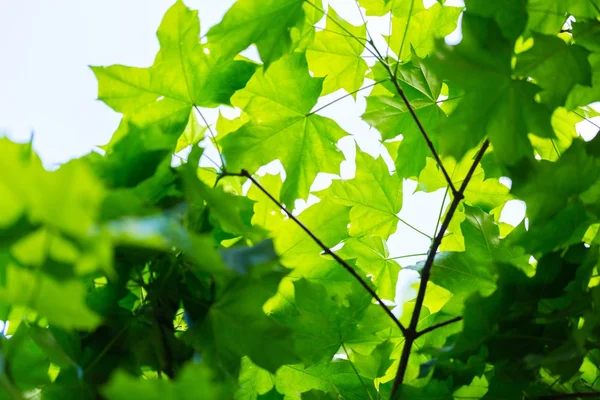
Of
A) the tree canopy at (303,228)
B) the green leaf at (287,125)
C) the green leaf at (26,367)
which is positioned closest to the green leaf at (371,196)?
the tree canopy at (303,228)

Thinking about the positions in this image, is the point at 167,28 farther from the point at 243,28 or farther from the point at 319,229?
the point at 319,229

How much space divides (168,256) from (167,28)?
393 mm

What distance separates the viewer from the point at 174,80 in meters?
0.96

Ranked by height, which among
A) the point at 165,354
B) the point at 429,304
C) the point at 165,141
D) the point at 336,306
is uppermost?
the point at 165,141

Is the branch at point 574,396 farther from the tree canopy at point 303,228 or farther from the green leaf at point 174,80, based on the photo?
the green leaf at point 174,80

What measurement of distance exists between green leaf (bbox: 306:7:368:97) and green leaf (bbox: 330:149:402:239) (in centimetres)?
15

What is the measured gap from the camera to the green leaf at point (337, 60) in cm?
122

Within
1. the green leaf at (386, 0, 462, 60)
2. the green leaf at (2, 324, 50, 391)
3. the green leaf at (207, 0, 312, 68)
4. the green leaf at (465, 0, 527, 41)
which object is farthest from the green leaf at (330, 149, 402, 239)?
the green leaf at (2, 324, 50, 391)

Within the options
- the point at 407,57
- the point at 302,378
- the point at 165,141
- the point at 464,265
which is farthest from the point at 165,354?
the point at 407,57

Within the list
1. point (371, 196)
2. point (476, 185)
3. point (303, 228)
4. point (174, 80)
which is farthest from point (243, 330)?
point (476, 185)

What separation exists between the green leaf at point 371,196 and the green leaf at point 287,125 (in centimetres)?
10

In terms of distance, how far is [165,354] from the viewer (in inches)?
28.1

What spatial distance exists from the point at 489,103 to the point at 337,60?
1.76ft

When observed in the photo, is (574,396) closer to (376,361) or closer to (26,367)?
(376,361)
